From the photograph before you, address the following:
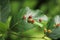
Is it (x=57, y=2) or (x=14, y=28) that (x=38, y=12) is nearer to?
(x=14, y=28)

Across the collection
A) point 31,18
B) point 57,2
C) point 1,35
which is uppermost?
point 57,2

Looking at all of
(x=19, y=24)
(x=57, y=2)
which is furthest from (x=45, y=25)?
(x=57, y=2)

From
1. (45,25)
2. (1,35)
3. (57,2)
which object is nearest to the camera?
(1,35)

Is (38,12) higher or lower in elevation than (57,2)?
lower

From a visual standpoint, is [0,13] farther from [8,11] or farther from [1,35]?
[1,35]

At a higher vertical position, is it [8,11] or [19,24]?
[8,11]

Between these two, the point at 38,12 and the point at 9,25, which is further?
the point at 38,12

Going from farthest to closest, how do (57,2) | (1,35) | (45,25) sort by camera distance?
(57,2) → (45,25) → (1,35)

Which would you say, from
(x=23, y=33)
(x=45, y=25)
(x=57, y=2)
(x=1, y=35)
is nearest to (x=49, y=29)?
(x=45, y=25)

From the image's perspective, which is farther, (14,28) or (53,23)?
(53,23)
